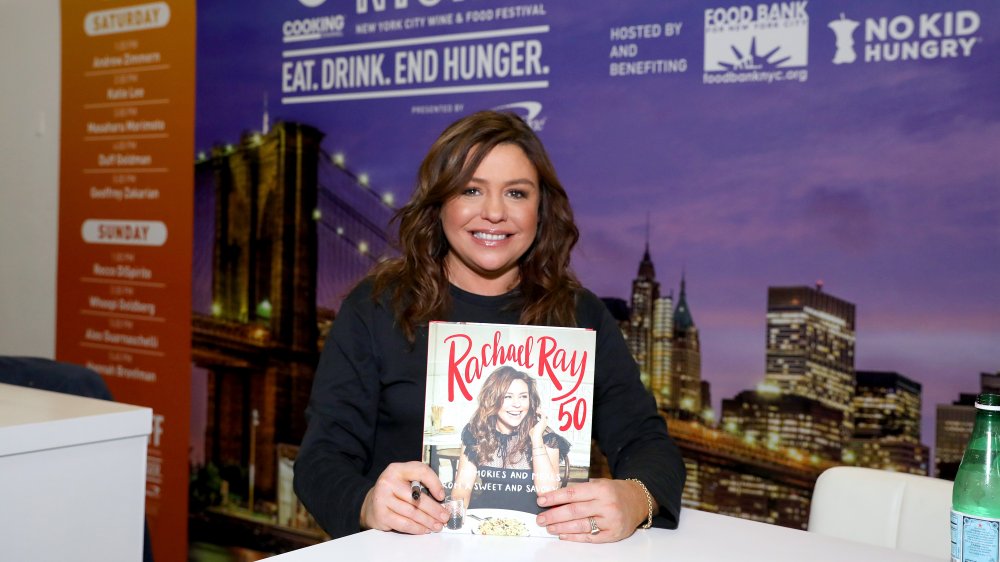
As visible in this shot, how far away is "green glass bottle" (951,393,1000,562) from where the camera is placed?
1029 mm

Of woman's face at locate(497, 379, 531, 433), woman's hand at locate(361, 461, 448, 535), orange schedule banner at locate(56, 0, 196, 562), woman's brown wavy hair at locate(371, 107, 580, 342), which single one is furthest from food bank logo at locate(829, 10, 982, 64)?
orange schedule banner at locate(56, 0, 196, 562)

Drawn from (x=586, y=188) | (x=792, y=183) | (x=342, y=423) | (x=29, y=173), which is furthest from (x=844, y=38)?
(x=29, y=173)

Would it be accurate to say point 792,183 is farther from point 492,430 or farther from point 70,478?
point 70,478

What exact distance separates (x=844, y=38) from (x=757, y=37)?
0.23 meters

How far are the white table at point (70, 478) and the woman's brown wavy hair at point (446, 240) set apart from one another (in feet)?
2.00

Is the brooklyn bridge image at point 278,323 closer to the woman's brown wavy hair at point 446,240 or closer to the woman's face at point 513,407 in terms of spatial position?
the woman's brown wavy hair at point 446,240

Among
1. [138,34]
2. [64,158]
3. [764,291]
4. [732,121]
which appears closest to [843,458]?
[764,291]

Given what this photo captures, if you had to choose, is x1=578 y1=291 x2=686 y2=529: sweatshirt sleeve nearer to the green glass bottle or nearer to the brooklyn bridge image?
the green glass bottle

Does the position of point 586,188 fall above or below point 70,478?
→ above

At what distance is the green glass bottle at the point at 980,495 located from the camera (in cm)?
103

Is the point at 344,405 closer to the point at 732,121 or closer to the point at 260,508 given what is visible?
the point at 732,121

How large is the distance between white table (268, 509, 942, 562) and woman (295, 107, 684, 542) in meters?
0.16

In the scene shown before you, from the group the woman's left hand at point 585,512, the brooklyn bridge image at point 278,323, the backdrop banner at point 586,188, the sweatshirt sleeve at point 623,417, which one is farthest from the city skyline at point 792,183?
the woman's left hand at point 585,512

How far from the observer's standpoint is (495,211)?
162 centimetres
